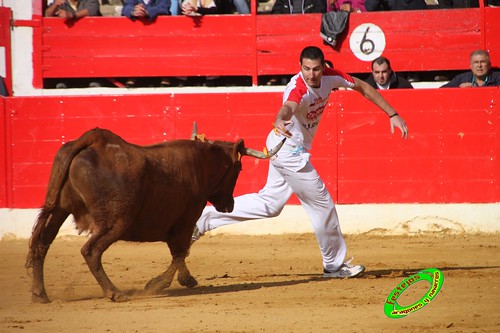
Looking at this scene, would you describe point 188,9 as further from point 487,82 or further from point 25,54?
point 487,82

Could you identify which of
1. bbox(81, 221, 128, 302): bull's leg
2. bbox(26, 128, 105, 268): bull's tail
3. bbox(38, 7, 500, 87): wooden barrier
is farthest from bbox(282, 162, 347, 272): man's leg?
bbox(38, 7, 500, 87): wooden barrier

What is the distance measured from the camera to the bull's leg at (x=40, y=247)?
685cm

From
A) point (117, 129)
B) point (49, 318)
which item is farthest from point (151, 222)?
point (117, 129)

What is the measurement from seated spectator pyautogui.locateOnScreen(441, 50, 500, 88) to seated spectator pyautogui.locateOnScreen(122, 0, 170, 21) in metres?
4.13

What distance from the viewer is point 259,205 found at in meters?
7.98

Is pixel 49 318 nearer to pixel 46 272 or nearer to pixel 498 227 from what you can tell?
pixel 46 272

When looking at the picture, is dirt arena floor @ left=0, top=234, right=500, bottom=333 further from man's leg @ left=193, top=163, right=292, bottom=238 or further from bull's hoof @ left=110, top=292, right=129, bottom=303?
man's leg @ left=193, top=163, right=292, bottom=238

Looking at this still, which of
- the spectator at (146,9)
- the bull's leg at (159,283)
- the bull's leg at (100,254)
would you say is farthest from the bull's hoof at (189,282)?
the spectator at (146,9)

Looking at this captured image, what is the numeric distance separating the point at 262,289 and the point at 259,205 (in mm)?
938

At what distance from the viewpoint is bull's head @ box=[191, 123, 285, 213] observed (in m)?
7.68

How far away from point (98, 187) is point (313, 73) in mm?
1923

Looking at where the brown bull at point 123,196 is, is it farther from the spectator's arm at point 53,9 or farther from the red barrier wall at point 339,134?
the spectator's arm at point 53,9

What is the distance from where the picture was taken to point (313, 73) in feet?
23.7

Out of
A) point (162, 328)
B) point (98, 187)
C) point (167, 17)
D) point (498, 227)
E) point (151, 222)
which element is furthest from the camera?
point (167, 17)
